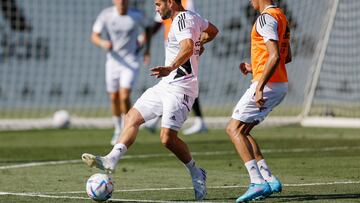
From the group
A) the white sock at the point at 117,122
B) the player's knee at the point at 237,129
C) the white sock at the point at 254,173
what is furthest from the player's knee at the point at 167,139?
the white sock at the point at 117,122

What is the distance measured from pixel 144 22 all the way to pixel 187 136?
226 cm

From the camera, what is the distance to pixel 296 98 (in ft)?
85.6

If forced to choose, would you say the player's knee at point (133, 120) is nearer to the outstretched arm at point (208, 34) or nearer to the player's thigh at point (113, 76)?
the outstretched arm at point (208, 34)

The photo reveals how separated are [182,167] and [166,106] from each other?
3.27 m

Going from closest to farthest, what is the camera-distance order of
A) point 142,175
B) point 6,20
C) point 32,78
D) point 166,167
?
point 142,175 → point 166,167 → point 6,20 → point 32,78

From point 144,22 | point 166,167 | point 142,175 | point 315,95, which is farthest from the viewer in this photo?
point 315,95

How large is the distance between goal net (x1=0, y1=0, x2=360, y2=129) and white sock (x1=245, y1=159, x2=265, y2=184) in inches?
522

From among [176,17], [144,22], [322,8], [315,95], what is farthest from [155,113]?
[322,8]

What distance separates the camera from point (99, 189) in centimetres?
938

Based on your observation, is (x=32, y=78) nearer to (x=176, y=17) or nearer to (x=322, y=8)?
(x=322, y=8)

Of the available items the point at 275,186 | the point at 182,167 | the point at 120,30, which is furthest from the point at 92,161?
the point at 120,30

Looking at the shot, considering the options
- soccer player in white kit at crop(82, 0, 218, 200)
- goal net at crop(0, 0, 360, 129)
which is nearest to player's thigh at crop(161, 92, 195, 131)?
soccer player in white kit at crop(82, 0, 218, 200)

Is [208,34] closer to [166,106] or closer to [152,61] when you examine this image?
[166,106]

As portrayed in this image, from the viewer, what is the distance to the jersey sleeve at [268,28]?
957 centimetres
